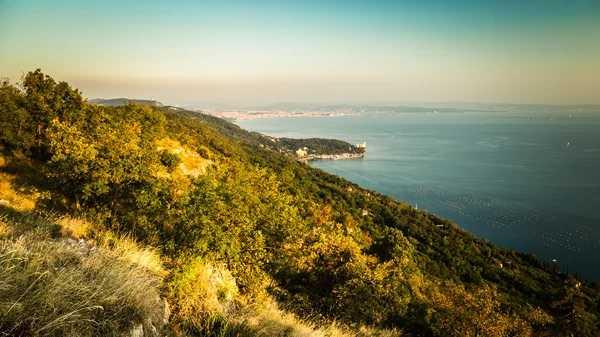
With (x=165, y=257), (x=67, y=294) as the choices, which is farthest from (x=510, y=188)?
(x=67, y=294)

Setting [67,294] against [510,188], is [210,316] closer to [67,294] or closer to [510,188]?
[67,294]

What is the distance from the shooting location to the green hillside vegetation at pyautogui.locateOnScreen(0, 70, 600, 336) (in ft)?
12.6

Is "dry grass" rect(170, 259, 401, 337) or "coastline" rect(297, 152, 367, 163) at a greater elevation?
"dry grass" rect(170, 259, 401, 337)

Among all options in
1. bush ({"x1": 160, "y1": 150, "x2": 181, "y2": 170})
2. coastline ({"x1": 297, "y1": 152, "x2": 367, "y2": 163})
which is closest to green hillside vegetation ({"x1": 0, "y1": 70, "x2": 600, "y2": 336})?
bush ({"x1": 160, "y1": 150, "x2": 181, "y2": 170})

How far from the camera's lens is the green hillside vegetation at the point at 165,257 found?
384 cm

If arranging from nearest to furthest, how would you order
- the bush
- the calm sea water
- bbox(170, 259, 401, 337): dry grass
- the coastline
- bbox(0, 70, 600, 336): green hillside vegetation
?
bbox(0, 70, 600, 336): green hillside vegetation, bbox(170, 259, 401, 337): dry grass, the bush, the calm sea water, the coastline

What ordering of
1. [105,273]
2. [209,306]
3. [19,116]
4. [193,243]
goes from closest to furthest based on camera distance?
[105,273]
[209,306]
[193,243]
[19,116]

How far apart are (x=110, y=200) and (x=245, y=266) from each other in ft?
21.4

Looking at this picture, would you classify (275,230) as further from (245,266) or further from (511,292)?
(511,292)

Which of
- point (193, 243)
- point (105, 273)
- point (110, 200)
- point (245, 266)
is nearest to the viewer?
point (105, 273)

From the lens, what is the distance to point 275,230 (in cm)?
1366

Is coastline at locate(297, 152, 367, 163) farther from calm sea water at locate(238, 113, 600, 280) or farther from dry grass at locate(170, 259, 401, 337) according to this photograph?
dry grass at locate(170, 259, 401, 337)

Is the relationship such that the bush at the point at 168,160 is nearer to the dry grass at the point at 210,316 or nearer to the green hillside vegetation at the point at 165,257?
the green hillside vegetation at the point at 165,257

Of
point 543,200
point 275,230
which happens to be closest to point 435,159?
point 543,200
